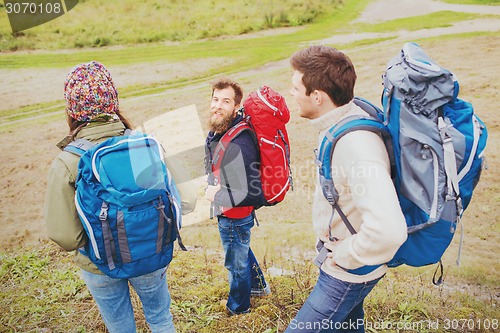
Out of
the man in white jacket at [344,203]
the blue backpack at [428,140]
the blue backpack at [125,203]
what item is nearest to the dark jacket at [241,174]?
the blue backpack at [125,203]

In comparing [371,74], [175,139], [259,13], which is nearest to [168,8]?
[259,13]

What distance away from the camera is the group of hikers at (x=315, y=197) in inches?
72.7

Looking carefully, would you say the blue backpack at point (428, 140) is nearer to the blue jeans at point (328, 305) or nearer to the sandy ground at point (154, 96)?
the blue jeans at point (328, 305)

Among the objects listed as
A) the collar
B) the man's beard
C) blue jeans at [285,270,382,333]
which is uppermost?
the collar

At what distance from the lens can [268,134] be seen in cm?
301

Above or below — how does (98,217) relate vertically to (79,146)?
below

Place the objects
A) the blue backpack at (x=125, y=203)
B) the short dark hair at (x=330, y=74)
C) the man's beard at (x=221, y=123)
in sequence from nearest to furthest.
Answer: the short dark hair at (x=330, y=74) → the blue backpack at (x=125, y=203) → the man's beard at (x=221, y=123)

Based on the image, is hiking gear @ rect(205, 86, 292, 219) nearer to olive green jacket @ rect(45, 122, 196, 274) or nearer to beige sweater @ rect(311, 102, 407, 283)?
beige sweater @ rect(311, 102, 407, 283)

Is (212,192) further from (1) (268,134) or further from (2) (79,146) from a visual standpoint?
(2) (79,146)

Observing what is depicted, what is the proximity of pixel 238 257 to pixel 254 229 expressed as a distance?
8.84 ft

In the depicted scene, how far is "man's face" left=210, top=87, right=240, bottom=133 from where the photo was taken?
312 centimetres

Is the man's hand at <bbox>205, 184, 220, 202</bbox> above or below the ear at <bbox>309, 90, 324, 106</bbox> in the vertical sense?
below

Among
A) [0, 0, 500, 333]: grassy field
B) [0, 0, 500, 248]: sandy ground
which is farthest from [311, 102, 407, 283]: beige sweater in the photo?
[0, 0, 500, 248]: sandy ground

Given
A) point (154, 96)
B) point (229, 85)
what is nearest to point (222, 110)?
point (229, 85)
